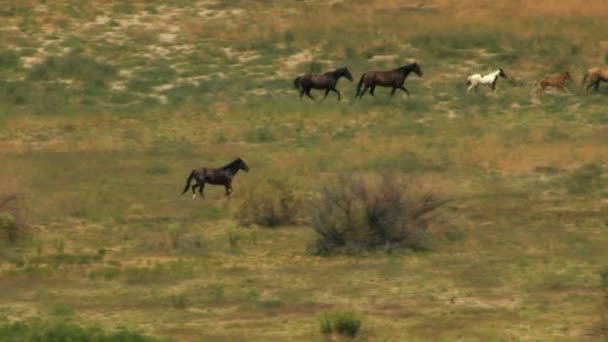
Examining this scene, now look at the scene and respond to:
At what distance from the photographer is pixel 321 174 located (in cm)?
3806

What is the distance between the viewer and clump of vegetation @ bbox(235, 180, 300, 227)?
3269 cm

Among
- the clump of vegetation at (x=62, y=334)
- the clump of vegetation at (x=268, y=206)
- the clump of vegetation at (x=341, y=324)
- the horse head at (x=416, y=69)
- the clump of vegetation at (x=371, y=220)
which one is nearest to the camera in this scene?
the clump of vegetation at (x=62, y=334)

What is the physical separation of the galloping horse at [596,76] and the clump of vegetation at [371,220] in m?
17.4

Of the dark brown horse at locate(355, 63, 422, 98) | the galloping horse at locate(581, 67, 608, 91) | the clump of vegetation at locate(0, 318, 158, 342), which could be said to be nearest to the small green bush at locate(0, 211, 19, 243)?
the clump of vegetation at locate(0, 318, 158, 342)

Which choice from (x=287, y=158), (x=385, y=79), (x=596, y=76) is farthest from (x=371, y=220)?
(x=596, y=76)

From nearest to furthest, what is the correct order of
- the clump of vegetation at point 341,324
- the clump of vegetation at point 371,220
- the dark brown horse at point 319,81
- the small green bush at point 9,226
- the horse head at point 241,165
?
1. the clump of vegetation at point 341,324
2. the clump of vegetation at point 371,220
3. the small green bush at point 9,226
4. the horse head at point 241,165
5. the dark brown horse at point 319,81

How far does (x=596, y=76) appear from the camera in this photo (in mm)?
47625

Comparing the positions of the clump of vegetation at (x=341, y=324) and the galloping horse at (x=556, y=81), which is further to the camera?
the galloping horse at (x=556, y=81)

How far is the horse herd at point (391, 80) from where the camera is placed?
154ft

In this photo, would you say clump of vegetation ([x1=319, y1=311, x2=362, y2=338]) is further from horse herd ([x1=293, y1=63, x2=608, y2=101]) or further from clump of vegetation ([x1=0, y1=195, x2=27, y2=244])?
horse herd ([x1=293, y1=63, x2=608, y2=101])

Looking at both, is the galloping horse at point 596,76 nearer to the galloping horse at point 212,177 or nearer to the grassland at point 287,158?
the grassland at point 287,158

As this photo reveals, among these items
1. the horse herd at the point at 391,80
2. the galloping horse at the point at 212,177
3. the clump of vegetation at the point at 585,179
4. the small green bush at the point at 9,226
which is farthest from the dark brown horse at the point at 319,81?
the small green bush at the point at 9,226

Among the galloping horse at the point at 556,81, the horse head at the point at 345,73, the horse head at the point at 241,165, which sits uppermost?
the horse head at the point at 345,73

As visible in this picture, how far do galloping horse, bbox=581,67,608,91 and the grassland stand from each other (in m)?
0.57
